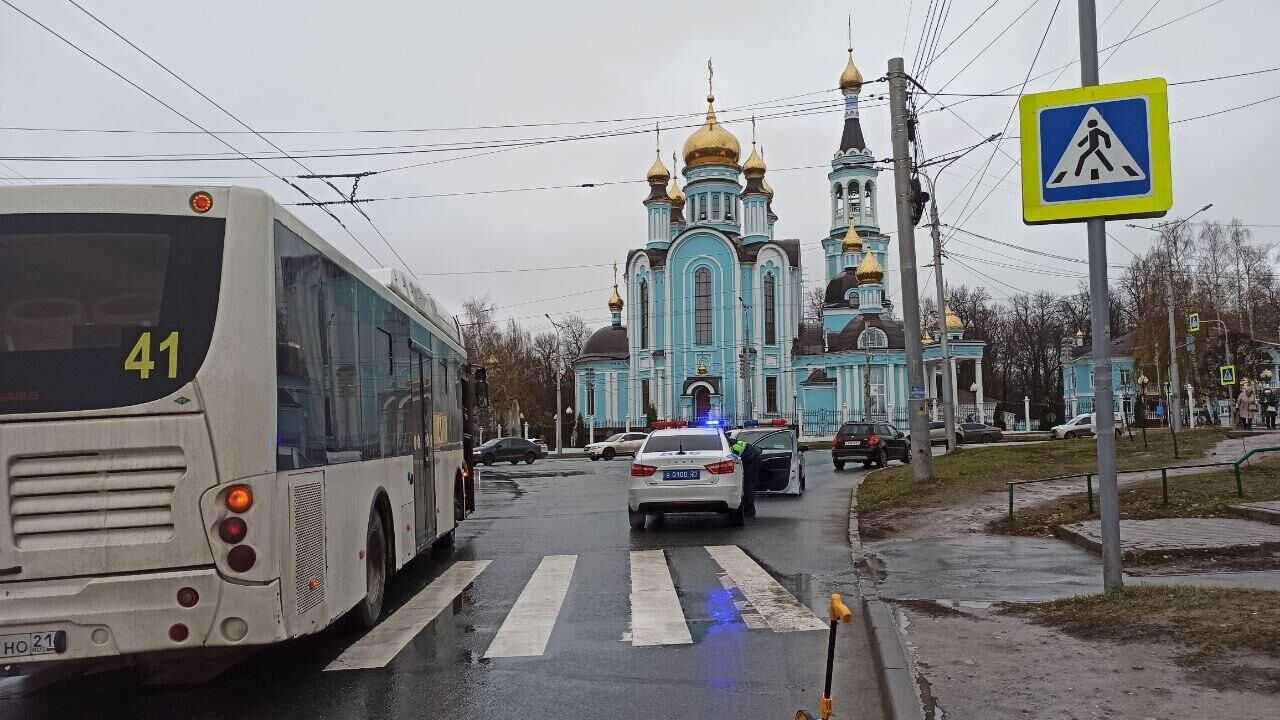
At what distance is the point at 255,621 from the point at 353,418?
78.2 inches

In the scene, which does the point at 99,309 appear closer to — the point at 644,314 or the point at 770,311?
the point at 770,311

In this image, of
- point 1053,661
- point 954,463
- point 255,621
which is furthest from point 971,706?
point 954,463

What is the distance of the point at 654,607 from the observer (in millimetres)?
8719

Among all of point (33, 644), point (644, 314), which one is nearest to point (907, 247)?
point (33, 644)

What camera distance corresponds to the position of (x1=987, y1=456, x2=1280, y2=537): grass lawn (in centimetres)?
1247

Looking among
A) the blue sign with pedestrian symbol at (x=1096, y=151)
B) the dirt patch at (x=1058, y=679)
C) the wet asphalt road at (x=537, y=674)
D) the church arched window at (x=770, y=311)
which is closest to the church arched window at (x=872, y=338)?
the church arched window at (x=770, y=311)

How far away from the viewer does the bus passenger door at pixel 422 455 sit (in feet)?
32.9

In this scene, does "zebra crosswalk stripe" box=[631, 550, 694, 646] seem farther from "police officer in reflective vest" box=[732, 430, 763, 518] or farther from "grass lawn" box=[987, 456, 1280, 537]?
"grass lawn" box=[987, 456, 1280, 537]

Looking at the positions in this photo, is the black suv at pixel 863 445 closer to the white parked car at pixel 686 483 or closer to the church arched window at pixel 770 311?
the white parked car at pixel 686 483

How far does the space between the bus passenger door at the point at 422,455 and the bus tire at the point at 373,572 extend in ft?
5.15

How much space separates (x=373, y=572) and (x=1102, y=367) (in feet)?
18.4

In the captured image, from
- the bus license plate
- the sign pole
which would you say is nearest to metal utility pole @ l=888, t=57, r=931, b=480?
the sign pole

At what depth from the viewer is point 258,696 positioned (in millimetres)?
6051

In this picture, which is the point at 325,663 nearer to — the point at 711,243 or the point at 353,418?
the point at 353,418
